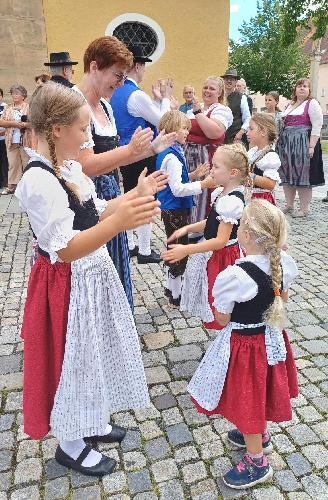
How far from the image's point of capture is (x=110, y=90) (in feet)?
8.09

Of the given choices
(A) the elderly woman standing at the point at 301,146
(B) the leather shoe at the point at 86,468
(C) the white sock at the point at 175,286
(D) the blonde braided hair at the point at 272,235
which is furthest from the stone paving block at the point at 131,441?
(A) the elderly woman standing at the point at 301,146

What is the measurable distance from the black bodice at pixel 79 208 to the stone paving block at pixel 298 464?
1.60 m

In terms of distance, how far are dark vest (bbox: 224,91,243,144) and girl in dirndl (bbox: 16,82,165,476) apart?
5.43 metres

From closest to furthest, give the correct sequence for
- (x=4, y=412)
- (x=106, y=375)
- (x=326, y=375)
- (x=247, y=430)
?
(x=247, y=430)
(x=106, y=375)
(x=4, y=412)
(x=326, y=375)

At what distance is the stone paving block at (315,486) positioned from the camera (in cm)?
205

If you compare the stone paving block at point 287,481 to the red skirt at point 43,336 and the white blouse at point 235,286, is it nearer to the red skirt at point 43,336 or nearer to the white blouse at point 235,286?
the white blouse at point 235,286

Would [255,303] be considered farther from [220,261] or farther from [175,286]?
[175,286]

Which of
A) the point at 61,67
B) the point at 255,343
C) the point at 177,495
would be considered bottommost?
the point at 177,495

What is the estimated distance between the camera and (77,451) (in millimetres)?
2209

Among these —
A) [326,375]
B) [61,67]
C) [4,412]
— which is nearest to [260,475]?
[326,375]

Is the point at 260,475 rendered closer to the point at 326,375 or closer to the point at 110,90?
the point at 326,375

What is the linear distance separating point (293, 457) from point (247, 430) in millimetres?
501

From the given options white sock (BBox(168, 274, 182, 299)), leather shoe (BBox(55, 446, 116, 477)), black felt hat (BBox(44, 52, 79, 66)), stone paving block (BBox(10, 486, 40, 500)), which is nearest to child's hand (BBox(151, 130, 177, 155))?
white sock (BBox(168, 274, 182, 299))

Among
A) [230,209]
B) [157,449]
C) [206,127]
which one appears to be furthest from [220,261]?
[206,127]
